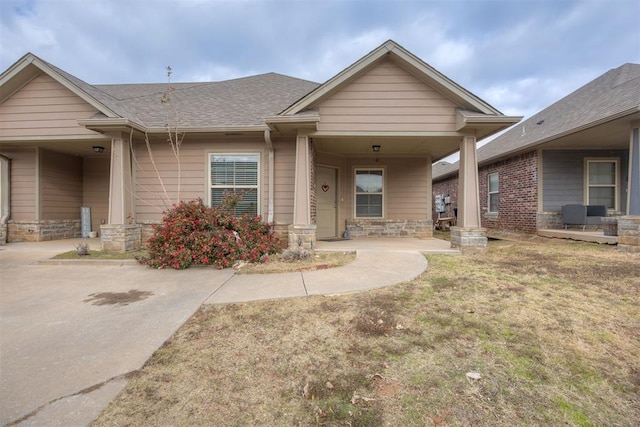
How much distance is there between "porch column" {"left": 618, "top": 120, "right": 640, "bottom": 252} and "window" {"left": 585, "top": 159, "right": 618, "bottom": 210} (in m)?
3.42

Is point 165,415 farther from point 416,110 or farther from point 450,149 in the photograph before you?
point 450,149

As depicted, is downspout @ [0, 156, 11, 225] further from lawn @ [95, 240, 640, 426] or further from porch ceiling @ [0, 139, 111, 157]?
lawn @ [95, 240, 640, 426]

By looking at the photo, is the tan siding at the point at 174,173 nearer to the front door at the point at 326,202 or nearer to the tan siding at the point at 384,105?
the front door at the point at 326,202

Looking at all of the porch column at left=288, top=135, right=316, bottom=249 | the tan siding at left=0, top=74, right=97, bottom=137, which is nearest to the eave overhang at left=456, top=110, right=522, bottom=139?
the porch column at left=288, top=135, right=316, bottom=249

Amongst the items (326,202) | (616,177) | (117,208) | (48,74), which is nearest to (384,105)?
(326,202)

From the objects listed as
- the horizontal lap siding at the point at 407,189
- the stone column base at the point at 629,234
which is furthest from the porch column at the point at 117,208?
the stone column base at the point at 629,234

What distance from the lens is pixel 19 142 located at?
7.40m

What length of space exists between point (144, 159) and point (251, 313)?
249 inches

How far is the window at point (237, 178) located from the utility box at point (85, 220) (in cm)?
500

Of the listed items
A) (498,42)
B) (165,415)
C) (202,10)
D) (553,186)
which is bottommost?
(165,415)

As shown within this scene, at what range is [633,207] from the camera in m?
6.70

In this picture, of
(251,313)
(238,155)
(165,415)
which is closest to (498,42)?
(238,155)

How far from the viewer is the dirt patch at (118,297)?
3.51 meters

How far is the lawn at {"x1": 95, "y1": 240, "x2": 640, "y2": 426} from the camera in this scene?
163 centimetres
